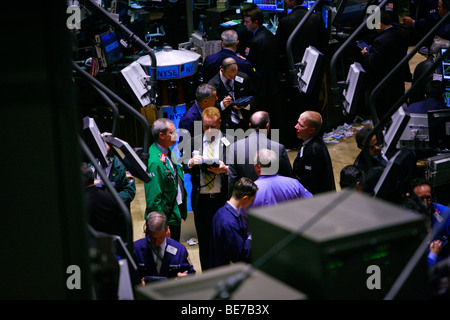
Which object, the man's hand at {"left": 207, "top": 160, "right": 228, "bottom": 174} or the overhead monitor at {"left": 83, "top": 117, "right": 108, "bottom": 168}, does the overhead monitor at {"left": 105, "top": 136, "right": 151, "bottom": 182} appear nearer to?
the overhead monitor at {"left": 83, "top": 117, "right": 108, "bottom": 168}

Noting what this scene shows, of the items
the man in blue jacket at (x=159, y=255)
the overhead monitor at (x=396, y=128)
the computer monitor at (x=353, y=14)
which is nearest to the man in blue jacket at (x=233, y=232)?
the man in blue jacket at (x=159, y=255)

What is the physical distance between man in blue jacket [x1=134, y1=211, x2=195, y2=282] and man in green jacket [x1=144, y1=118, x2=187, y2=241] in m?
0.80

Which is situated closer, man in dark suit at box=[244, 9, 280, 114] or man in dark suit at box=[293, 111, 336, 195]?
man in dark suit at box=[293, 111, 336, 195]

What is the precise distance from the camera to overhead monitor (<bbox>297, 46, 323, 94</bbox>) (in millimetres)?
4922

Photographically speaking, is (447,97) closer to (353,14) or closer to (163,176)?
(163,176)

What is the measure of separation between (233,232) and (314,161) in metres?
1.30

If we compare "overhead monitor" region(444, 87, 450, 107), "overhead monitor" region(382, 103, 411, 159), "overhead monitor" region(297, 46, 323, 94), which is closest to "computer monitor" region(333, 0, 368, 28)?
"overhead monitor" region(444, 87, 450, 107)

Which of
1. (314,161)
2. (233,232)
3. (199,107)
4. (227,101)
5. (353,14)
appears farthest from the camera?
(353,14)

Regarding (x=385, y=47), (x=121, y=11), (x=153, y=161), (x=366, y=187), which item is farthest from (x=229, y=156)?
(x=121, y=11)

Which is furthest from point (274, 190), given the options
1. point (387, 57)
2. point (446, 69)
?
point (387, 57)

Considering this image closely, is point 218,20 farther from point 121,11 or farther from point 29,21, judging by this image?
point 29,21

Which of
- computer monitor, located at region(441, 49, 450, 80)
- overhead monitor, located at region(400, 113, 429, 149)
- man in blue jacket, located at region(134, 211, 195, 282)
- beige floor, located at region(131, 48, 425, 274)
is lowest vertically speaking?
beige floor, located at region(131, 48, 425, 274)

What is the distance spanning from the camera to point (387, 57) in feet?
26.1
